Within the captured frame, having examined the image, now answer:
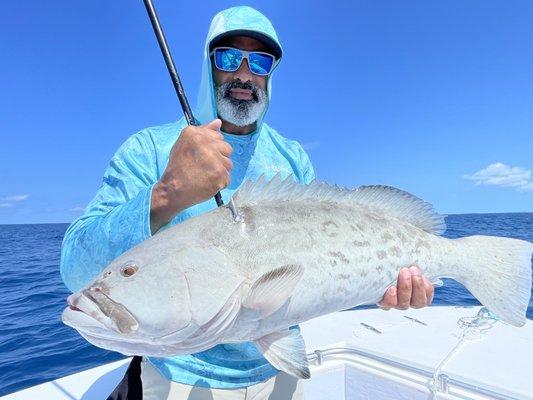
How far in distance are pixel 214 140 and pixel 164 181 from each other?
31 cm

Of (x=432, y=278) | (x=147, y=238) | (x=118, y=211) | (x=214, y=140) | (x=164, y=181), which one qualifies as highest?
(x=214, y=140)

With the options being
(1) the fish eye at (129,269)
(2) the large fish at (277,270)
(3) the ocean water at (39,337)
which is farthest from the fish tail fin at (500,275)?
(3) the ocean water at (39,337)

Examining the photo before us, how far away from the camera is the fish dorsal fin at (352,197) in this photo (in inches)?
92.2

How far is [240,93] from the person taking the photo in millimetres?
3068

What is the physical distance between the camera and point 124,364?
4.29 meters

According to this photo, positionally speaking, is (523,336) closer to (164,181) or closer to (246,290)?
(246,290)

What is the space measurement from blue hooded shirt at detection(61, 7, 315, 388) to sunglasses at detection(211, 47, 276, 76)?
0.42 feet

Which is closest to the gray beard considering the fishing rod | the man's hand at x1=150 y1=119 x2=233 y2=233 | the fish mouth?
the fishing rod

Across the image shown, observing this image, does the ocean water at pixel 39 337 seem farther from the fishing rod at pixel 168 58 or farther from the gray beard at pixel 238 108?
the fishing rod at pixel 168 58

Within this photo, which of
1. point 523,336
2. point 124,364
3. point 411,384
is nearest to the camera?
point 411,384

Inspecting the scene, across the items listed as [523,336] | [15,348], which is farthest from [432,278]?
[15,348]

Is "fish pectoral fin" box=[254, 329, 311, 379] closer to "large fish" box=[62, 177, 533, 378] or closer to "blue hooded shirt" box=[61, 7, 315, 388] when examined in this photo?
"large fish" box=[62, 177, 533, 378]

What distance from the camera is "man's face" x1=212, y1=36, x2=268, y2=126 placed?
9.80 feet

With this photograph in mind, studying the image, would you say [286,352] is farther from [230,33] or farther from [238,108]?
[230,33]
